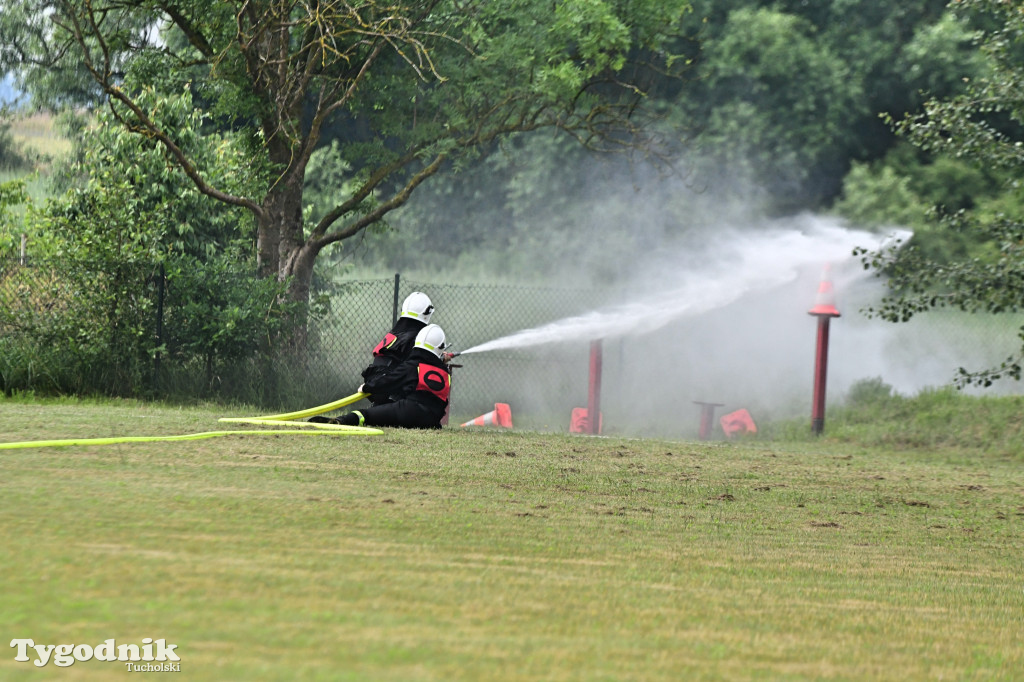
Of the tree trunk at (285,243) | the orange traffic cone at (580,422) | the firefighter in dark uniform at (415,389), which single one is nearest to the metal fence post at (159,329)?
the tree trunk at (285,243)

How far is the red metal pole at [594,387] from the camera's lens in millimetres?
15531

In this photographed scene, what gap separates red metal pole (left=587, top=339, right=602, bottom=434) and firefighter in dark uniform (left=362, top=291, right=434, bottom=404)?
456 cm

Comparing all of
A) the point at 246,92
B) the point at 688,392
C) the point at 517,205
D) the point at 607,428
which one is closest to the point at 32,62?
the point at 246,92

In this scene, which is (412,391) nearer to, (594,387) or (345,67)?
(594,387)

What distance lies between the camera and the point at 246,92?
15234mm

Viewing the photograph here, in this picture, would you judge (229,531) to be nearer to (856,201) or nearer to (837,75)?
(856,201)

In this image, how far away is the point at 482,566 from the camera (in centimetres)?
532

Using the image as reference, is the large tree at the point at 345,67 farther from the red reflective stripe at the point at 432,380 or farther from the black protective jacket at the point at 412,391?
the red reflective stripe at the point at 432,380

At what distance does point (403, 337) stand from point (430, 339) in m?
0.33

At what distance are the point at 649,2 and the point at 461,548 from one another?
38.0 feet

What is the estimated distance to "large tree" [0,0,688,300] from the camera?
48.3ft

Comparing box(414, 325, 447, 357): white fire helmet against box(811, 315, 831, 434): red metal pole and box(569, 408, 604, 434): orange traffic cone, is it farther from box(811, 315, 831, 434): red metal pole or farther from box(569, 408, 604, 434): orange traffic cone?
box(811, 315, 831, 434): red metal pole

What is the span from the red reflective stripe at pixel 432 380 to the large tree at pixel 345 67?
4.10 metres

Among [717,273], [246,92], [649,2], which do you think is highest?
[649,2]
